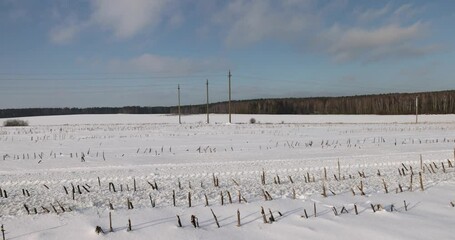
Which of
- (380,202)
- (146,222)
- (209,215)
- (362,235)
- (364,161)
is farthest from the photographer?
(364,161)

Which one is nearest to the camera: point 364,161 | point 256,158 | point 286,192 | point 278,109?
point 286,192

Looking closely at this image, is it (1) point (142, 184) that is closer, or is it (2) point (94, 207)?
(2) point (94, 207)

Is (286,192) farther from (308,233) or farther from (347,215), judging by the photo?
(308,233)

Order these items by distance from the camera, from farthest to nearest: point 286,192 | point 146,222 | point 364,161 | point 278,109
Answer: point 278,109, point 364,161, point 286,192, point 146,222

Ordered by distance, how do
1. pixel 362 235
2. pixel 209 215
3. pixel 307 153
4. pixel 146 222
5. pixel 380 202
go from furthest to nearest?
pixel 307 153, pixel 380 202, pixel 209 215, pixel 146 222, pixel 362 235

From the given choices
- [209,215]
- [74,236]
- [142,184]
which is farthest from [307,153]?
[74,236]

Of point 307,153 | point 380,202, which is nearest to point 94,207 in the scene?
point 380,202

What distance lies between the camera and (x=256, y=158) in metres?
14.8

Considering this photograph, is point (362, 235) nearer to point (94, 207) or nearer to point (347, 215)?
point (347, 215)

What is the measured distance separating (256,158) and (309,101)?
117405mm

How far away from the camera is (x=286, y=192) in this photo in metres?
7.27

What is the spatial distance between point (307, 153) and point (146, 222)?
11.5 meters

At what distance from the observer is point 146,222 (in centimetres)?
539

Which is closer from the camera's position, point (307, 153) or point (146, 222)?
point (146, 222)
